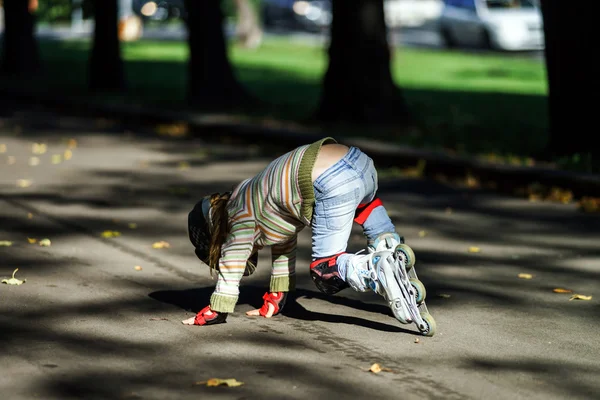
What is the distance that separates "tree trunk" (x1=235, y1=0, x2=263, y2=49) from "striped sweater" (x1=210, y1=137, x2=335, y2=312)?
88.6 feet

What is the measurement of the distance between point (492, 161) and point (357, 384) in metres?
6.70

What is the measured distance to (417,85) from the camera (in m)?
19.7

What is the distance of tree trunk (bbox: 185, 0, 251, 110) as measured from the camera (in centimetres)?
1677

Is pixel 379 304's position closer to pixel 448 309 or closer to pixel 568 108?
pixel 448 309

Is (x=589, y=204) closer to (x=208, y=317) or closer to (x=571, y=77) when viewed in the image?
(x=571, y=77)

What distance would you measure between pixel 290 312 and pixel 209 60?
1135 centimetres

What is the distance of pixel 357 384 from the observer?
4469 mm

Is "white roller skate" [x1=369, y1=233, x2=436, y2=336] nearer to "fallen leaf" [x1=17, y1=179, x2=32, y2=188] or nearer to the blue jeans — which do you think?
the blue jeans

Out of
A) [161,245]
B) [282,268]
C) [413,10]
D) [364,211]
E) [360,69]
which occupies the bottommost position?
[161,245]

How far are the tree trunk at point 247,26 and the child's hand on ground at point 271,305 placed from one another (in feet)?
87.6

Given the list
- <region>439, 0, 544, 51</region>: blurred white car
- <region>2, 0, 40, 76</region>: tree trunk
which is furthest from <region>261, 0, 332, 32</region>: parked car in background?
<region>2, 0, 40, 76</region>: tree trunk

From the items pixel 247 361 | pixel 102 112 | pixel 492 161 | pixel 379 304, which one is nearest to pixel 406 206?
pixel 492 161

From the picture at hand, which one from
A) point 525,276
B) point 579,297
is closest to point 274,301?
point 579,297

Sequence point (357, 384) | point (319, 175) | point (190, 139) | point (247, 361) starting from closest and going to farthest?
point (357, 384) < point (247, 361) < point (319, 175) < point (190, 139)
